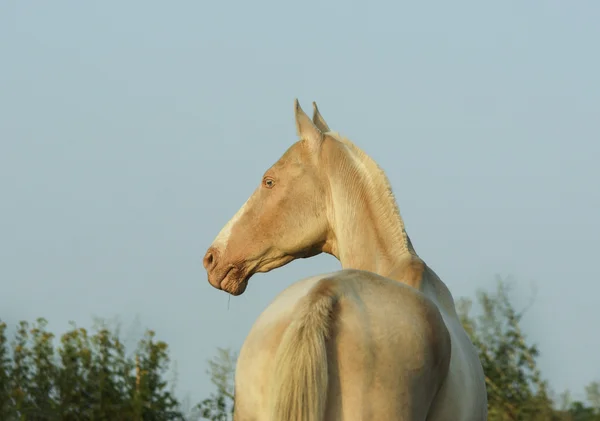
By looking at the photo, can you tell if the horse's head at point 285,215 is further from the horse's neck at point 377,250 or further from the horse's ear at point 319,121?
the horse's ear at point 319,121

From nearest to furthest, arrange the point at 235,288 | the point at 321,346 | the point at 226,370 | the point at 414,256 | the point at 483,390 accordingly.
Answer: the point at 321,346, the point at 483,390, the point at 414,256, the point at 235,288, the point at 226,370

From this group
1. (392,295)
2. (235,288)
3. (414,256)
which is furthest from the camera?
(235,288)

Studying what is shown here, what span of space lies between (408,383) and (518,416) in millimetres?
4790

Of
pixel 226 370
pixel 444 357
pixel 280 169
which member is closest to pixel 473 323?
pixel 226 370

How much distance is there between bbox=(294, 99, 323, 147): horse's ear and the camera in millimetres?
6082

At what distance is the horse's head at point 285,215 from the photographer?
19.8 ft

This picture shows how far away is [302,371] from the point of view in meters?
3.96

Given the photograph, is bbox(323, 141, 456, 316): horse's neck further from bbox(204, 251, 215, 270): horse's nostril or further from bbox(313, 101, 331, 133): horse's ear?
bbox(204, 251, 215, 270): horse's nostril

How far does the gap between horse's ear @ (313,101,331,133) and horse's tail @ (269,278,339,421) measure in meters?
2.62

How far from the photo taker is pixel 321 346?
3.99 metres

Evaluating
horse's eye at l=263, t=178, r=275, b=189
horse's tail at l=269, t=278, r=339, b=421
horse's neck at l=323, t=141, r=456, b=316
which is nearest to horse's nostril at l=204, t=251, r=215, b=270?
horse's eye at l=263, t=178, r=275, b=189

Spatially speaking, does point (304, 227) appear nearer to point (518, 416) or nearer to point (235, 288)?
point (235, 288)

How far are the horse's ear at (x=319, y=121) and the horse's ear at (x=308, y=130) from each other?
370 mm

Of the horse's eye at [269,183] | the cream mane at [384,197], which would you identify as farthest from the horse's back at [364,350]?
the horse's eye at [269,183]
